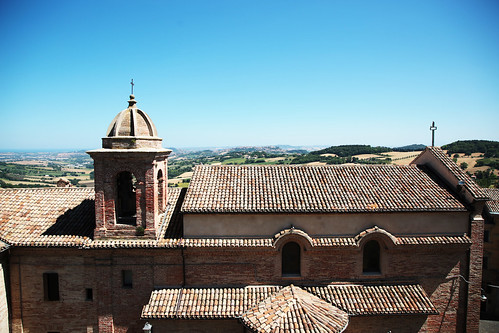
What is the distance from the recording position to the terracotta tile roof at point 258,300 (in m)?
12.8

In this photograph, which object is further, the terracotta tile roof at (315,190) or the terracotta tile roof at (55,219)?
the terracotta tile roof at (315,190)

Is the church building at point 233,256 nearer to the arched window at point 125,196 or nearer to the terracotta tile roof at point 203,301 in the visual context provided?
the terracotta tile roof at point 203,301

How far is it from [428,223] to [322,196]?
4.66 m

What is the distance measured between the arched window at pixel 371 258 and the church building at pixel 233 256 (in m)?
0.05

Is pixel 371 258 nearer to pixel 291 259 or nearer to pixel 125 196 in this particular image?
pixel 291 259

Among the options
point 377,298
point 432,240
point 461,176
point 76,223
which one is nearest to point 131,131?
point 76,223

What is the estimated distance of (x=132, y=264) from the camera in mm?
13930

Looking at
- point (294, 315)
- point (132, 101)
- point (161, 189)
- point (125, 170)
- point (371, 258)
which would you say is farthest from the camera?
point (161, 189)

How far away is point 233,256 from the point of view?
13836 millimetres

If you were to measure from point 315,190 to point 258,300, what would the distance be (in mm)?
5438

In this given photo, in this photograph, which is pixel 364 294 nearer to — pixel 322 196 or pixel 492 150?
pixel 322 196

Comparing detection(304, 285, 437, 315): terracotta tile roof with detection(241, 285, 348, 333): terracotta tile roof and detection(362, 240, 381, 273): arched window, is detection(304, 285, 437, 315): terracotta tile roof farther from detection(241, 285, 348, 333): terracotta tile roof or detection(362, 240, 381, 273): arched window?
detection(362, 240, 381, 273): arched window

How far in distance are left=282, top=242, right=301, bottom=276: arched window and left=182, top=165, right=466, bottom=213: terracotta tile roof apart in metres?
1.73

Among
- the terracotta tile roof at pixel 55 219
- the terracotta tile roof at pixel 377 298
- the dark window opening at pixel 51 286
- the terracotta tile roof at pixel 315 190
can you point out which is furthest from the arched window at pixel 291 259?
the dark window opening at pixel 51 286
